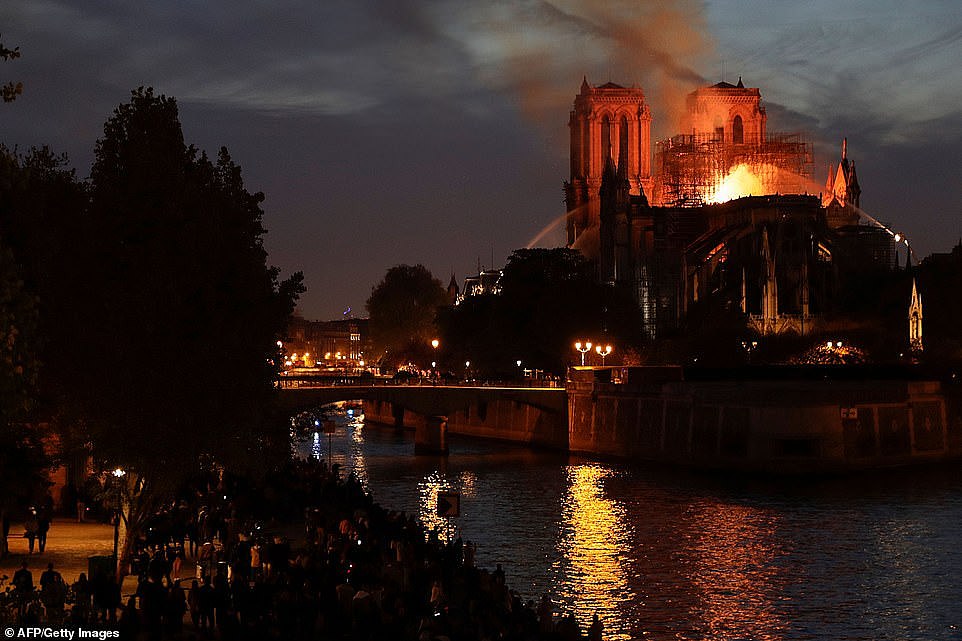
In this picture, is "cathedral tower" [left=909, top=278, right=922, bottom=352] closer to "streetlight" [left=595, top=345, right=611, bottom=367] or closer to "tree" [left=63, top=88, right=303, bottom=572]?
"streetlight" [left=595, top=345, right=611, bottom=367]

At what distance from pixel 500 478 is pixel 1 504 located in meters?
45.1

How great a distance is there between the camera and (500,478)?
66000 millimetres

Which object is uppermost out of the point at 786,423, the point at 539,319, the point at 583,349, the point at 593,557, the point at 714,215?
the point at 714,215

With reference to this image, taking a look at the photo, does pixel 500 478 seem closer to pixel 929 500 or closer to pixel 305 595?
pixel 929 500

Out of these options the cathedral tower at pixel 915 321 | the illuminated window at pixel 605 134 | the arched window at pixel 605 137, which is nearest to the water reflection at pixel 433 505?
the cathedral tower at pixel 915 321

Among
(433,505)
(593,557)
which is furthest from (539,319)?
(593,557)

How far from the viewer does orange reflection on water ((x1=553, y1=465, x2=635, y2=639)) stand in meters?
35.4

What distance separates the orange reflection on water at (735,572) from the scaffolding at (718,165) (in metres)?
99.5

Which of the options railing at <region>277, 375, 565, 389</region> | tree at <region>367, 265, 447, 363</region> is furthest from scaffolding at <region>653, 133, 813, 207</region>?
railing at <region>277, 375, 565, 389</region>

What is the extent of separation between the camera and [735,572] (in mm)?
40844

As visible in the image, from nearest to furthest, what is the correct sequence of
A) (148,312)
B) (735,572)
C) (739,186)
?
(148,312) < (735,572) < (739,186)

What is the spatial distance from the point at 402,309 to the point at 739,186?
130 ft

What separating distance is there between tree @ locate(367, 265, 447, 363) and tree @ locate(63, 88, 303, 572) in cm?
12530

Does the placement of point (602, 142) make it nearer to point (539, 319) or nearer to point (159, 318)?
point (539, 319)
